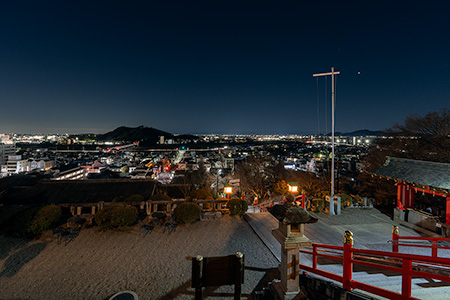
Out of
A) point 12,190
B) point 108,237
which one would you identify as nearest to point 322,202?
point 108,237

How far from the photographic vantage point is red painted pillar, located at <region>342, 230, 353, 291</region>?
3.91 m

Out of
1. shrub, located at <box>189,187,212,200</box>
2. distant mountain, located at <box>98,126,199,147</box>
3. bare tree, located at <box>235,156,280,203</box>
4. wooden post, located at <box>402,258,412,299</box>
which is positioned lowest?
bare tree, located at <box>235,156,280,203</box>

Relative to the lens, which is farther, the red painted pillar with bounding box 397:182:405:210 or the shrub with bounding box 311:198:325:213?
the shrub with bounding box 311:198:325:213

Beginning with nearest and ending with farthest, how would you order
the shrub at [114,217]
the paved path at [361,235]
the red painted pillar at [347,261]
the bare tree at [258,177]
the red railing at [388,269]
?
1. the red railing at [388,269]
2. the red painted pillar at [347,261]
3. the paved path at [361,235]
4. the shrub at [114,217]
5. the bare tree at [258,177]

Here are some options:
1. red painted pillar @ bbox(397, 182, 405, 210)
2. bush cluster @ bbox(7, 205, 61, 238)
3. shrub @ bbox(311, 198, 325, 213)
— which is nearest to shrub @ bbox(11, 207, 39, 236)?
bush cluster @ bbox(7, 205, 61, 238)

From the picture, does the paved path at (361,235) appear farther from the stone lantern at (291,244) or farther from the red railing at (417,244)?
the stone lantern at (291,244)

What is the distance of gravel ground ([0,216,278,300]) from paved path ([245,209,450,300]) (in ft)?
2.64

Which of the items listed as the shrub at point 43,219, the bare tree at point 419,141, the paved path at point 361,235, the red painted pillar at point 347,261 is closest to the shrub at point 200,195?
the paved path at point 361,235

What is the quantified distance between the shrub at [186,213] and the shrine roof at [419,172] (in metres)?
8.67

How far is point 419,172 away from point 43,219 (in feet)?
48.2

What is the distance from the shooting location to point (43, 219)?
305 inches

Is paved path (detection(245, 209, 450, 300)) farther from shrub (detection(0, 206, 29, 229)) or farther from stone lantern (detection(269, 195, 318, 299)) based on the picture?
shrub (detection(0, 206, 29, 229))

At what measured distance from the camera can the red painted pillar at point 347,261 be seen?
154 inches

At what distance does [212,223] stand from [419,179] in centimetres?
841
